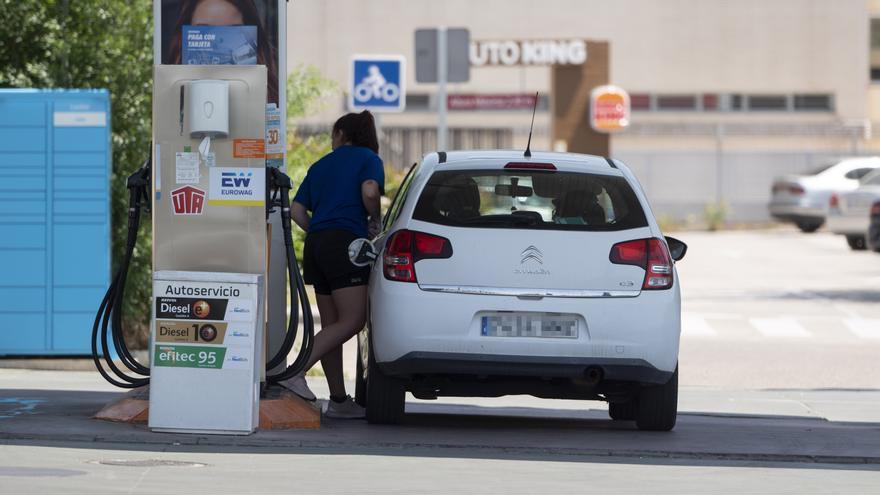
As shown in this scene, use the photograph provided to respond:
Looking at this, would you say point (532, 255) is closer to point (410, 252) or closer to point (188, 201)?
point (410, 252)

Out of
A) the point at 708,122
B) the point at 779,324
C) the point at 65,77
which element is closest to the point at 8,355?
the point at 65,77

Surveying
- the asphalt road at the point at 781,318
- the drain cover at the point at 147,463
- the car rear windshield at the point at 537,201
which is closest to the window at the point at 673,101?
the asphalt road at the point at 781,318

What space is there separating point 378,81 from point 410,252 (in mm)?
7843

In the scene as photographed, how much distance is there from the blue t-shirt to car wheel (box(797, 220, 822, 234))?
30253mm

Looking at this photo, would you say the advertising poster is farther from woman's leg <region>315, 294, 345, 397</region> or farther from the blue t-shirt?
woman's leg <region>315, 294, 345, 397</region>

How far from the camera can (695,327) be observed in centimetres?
1886

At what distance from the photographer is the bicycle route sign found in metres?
16.9

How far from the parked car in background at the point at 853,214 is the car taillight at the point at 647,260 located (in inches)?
930

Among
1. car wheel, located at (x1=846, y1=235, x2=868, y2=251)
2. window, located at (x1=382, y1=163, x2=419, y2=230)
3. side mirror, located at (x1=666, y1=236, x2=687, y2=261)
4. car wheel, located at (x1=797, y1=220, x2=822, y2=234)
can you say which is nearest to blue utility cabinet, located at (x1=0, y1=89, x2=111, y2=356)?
→ window, located at (x1=382, y1=163, x2=419, y2=230)

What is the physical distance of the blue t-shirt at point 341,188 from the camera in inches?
398

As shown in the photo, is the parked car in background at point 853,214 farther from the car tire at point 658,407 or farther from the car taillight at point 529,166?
the car taillight at point 529,166

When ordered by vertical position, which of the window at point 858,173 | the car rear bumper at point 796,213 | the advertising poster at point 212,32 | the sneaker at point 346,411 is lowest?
the sneaker at point 346,411

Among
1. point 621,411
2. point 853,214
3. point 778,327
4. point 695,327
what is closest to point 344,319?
point 621,411

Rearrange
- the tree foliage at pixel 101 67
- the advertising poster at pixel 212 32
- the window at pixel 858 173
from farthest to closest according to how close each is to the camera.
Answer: the window at pixel 858 173, the tree foliage at pixel 101 67, the advertising poster at pixel 212 32
